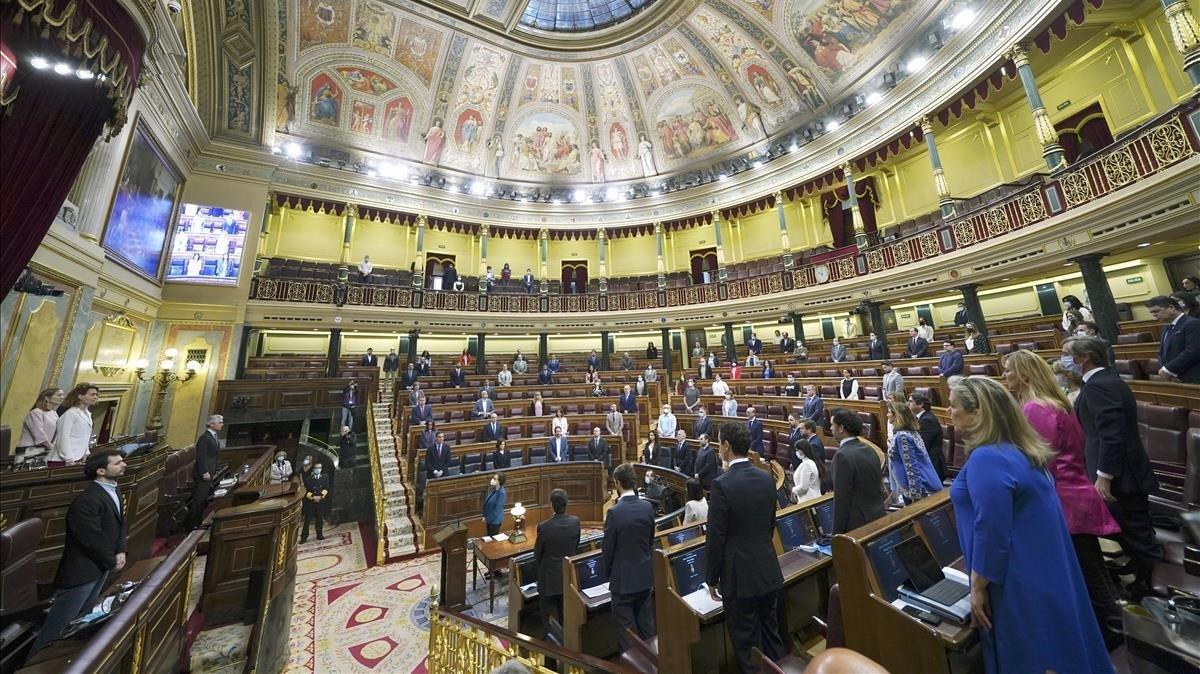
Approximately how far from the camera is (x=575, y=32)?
51.3ft

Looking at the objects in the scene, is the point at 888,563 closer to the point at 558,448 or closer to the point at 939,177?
the point at 558,448

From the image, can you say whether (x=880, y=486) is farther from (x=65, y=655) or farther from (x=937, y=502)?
(x=65, y=655)

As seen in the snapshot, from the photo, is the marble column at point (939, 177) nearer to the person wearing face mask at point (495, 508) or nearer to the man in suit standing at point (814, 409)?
the man in suit standing at point (814, 409)

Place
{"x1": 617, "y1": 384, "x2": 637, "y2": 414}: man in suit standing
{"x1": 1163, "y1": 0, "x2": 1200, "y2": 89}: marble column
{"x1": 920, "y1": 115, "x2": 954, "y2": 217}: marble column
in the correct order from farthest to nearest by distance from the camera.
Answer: {"x1": 617, "y1": 384, "x2": 637, "y2": 414}: man in suit standing < {"x1": 920, "y1": 115, "x2": 954, "y2": 217}: marble column < {"x1": 1163, "y1": 0, "x2": 1200, "y2": 89}: marble column

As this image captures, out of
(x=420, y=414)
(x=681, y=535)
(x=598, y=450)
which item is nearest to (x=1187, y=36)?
(x=681, y=535)

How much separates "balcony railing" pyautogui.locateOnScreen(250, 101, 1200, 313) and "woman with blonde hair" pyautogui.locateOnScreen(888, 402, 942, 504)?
7241 millimetres

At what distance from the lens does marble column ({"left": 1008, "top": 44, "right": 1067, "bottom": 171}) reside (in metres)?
7.98

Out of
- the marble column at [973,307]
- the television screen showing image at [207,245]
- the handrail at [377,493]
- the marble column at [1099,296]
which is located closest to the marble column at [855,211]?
the marble column at [973,307]

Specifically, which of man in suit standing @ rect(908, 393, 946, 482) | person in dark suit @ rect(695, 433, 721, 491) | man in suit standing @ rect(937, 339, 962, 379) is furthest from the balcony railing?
person in dark suit @ rect(695, 433, 721, 491)

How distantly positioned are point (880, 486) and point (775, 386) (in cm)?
788

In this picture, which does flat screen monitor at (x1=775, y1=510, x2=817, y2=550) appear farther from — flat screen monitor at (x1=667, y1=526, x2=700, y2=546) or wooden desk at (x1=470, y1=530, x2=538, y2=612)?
wooden desk at (x1=470, y1=530, x2=538, y2=612)

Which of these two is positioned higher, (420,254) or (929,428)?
(420,254)

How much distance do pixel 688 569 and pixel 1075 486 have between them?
2167 millimetres

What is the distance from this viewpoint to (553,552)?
149 inches
